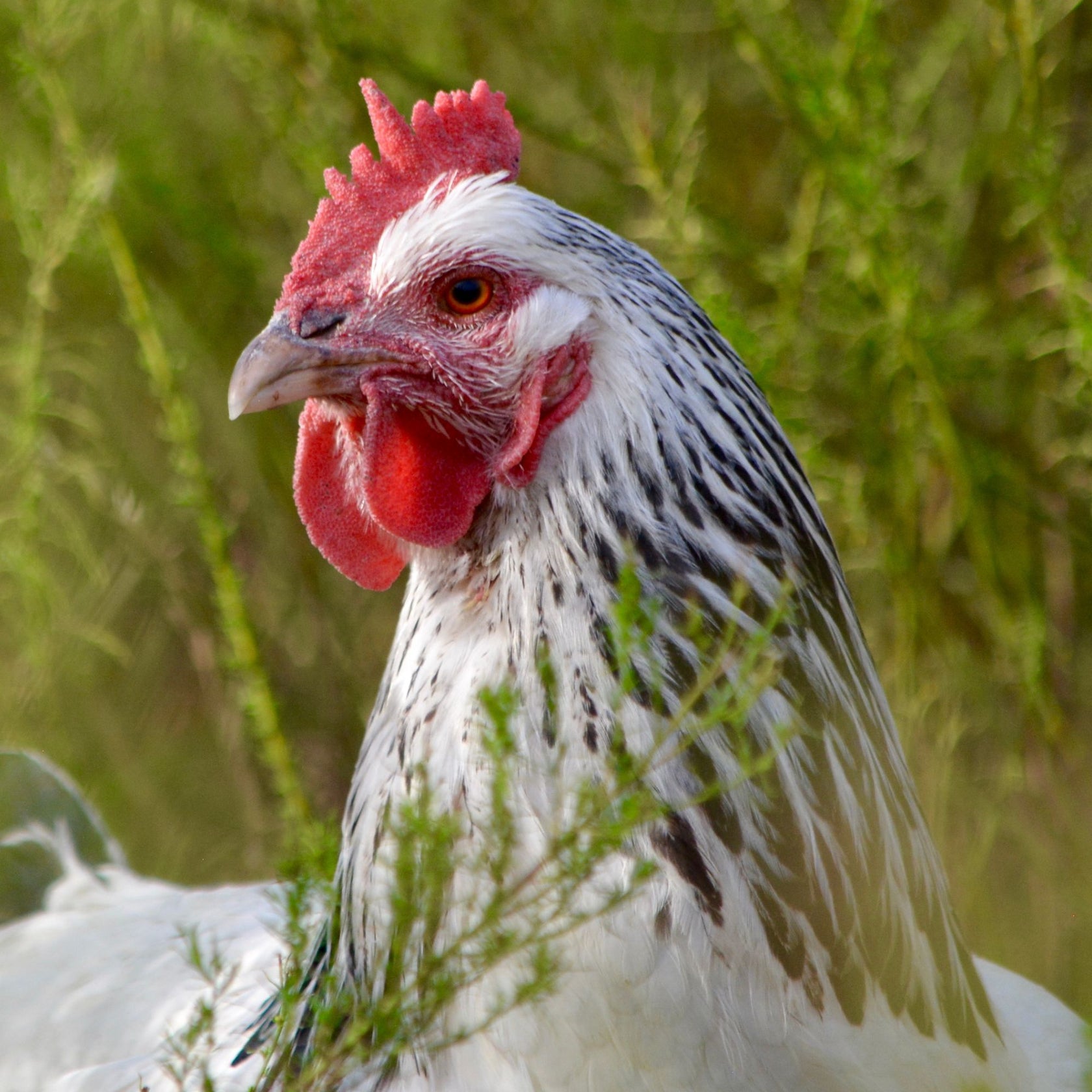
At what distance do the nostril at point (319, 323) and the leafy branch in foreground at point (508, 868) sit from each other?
1.94 feet

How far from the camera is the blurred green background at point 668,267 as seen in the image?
2932mm

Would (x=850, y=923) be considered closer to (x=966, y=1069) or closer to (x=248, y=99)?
(x=966, y=1069)

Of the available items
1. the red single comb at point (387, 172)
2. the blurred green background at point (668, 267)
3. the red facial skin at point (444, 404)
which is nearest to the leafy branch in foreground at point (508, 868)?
the red facial skin at point (444, 404)

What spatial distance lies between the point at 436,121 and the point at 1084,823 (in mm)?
2515

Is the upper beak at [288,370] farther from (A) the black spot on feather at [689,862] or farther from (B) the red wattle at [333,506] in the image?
(A) the black spot on feather at [689,862]

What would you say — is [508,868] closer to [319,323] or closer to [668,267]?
[319,323]

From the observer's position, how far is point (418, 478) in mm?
1810

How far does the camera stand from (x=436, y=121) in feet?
6.47

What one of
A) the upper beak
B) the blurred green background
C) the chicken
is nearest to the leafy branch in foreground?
the chicken

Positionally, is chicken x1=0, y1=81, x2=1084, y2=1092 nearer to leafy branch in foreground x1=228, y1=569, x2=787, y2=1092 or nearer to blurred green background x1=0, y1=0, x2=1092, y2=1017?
leafy branch in foreground x1=228, y1=569, x2=787, y2=1092

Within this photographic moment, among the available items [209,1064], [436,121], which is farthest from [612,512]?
[209,1064]

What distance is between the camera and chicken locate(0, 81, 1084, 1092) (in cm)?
156

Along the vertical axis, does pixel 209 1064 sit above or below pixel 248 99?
below

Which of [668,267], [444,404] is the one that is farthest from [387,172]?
[668,267]
